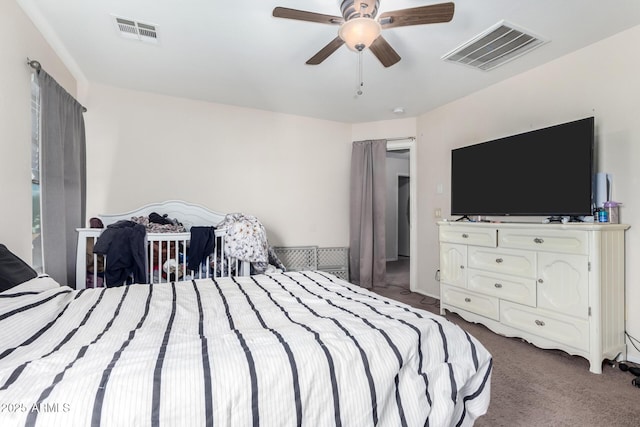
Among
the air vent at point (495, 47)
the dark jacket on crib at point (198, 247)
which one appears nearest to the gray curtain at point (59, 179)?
the dark jacket on crib at point (198, 247)

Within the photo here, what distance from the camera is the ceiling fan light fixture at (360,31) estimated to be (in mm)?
1582

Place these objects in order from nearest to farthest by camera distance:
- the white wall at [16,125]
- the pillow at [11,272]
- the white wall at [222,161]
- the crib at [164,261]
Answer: the pillow at [11,272], the white wall at [16,125], the crib at [164,261], the white wall at [222,161]

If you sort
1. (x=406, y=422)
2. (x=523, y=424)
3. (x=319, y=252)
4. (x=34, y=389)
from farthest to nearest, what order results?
(x=319, y=252) < (x=523, y=424) < (x=406, y=422) < (x=34, y=389)

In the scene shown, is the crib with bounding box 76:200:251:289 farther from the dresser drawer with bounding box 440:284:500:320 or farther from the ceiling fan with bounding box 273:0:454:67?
the dresser drawer with bounding box 440:284:500:320

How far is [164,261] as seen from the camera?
8.39 feet

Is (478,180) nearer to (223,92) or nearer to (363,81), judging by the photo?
(363,81)

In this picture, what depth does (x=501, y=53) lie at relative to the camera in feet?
7.94

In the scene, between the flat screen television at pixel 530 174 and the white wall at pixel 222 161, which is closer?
the flat screen television at pixel 530 174

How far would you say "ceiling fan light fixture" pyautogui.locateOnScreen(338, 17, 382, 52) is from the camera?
158 centimetres

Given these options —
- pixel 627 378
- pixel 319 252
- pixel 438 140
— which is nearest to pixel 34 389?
pixel 627 378

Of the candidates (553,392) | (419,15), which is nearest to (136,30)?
(419,15)

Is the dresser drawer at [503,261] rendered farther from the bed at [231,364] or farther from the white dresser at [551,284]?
the bed at [231,364]

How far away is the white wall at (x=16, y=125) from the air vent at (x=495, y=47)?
9.91ft

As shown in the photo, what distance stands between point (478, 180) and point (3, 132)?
11.7 ft
